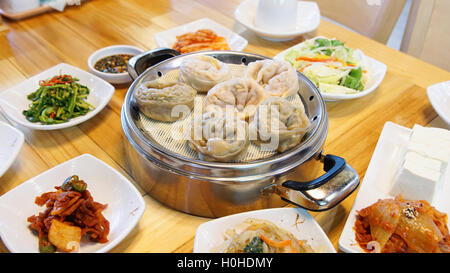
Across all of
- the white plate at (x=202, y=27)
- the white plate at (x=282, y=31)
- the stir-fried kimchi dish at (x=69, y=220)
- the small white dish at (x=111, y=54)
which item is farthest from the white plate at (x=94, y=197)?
the white plate at (x=282, y=31)

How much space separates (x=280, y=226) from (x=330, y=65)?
138 centimetres

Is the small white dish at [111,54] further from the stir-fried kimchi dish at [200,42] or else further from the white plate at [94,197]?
the white plate at [94,197]

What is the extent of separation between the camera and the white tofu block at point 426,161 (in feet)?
4.71

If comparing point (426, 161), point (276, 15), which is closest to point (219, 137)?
point (426, 161)

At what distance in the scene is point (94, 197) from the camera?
1459mm

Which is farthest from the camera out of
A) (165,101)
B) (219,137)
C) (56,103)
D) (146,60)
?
(146,60)

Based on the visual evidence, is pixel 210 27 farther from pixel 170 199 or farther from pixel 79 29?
pixel 170 199

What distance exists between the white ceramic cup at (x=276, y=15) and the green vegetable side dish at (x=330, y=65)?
0.71 ft

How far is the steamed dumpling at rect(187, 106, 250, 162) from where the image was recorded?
135 centimetres

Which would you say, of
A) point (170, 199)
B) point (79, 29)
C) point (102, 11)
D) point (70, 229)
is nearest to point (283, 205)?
point (170, 199)

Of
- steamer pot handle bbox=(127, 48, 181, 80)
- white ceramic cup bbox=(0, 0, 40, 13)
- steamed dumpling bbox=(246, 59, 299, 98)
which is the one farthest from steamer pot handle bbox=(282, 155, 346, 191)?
white ceramic cup bbox=(0, 0, 40, 13)

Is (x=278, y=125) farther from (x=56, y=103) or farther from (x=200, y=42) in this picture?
(x=200, y=42)

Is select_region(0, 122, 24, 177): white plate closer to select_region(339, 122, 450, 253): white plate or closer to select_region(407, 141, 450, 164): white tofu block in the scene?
select_region(339, 122, 450, 253): white plate

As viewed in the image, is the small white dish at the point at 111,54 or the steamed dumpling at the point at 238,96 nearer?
the steamed dumpling at the point at 238,96
